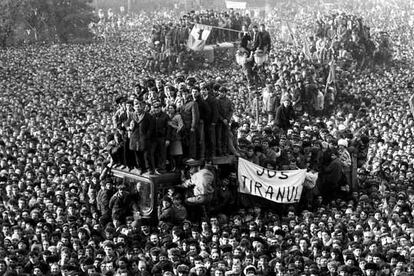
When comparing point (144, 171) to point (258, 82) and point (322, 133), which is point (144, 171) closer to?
point (322, 133)

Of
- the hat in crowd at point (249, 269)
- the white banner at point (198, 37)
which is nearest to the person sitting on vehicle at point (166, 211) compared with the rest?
the hat in crowd at point (249, 269)

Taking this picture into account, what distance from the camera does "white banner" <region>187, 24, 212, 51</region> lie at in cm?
4188

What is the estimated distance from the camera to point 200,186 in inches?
755

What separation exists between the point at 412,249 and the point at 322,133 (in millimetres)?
7842

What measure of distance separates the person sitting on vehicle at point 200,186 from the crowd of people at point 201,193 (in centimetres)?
7

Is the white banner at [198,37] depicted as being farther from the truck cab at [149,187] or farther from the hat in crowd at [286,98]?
the truck cab at [149,187]

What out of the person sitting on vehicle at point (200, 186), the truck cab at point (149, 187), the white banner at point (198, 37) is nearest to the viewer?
the person sitting on vehicle at point (200, 186)

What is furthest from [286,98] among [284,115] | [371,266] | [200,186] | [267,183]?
[371,266]

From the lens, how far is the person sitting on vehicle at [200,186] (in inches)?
753

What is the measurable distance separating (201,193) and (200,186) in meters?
0.14

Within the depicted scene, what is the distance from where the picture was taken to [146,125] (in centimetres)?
1911

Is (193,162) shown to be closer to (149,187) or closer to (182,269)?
(149,187)

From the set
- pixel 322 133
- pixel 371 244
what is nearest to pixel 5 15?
pixel 322 133

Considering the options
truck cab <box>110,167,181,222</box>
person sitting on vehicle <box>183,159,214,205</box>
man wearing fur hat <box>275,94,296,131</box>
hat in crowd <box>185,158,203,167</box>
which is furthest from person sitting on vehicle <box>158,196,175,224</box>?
man wearing fur hat <box>275,94,296,131</box>
